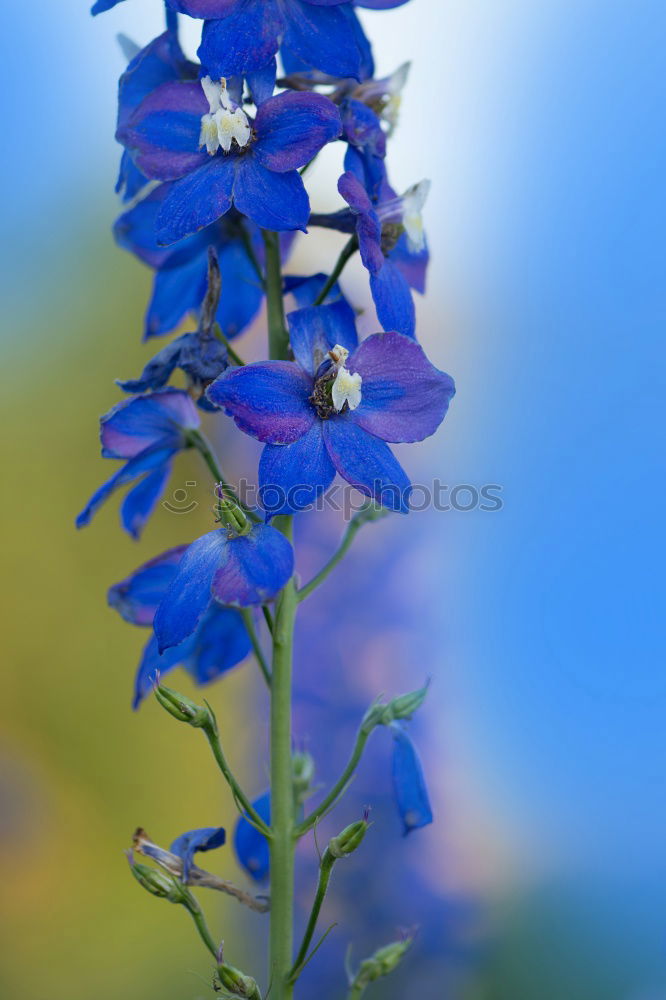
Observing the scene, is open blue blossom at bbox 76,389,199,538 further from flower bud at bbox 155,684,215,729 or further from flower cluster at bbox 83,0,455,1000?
flower bud at bbox 155,684,215,729

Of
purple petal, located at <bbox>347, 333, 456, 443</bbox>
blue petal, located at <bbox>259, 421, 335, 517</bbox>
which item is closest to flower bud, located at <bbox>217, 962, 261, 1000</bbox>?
blue petal, located at <bbox>259, 421, 335, 517</bbox>

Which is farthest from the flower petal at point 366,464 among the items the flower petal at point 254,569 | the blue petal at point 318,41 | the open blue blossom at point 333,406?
the blue petal at point 318,41

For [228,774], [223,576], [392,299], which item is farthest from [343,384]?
[228,774]

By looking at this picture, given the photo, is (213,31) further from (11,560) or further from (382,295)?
(11,560)

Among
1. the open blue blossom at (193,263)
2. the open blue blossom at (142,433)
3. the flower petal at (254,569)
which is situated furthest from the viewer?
the open blue blossom at (193,263)

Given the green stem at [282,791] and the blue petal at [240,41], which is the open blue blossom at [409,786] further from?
the blue petal at [240,41]

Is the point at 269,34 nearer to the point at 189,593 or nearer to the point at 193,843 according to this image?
the point at 189,593
